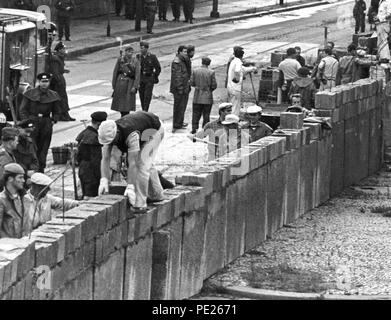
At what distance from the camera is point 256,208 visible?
2389 centimetres

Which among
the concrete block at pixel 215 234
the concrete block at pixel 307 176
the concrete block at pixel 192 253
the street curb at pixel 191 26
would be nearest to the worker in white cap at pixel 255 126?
the concrete block at pixel 307 176

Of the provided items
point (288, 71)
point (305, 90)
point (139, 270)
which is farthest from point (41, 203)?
point (288, 71)

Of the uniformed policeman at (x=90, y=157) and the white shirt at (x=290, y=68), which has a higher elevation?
the uniformed policeman at (x=90, y=157)

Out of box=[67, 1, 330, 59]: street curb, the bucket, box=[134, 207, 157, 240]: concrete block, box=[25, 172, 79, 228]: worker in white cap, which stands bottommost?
box=[67, 1, 330, 59]: street curb

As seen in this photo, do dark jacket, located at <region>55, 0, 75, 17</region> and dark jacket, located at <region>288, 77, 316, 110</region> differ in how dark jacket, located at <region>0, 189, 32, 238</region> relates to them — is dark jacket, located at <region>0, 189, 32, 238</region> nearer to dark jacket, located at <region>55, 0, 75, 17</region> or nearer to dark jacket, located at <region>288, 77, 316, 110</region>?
dark jacket, located at <region>288, 77, 316, 110</region>

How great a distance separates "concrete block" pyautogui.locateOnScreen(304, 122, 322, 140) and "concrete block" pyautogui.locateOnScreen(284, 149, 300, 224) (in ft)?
4.03

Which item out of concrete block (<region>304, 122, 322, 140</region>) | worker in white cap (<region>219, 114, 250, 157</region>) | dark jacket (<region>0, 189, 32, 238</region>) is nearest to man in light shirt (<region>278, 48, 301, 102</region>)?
concrete block (<region>304, 122, 322, 140</region>)

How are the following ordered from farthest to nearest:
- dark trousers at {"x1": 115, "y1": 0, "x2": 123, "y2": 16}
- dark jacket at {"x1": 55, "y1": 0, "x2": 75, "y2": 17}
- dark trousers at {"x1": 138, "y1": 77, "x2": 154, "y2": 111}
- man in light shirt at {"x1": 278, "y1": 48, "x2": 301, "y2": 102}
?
dark trousers at {"x1": 115, "y1": 0, "x2": 123, "y2": 16} < dark jacket at {"x1": 55, "y1": 0, "x2": 75, "y2": 17} < man in light shirt at {"x1": 278, "y1": 48, "x2": 301, "y2": 102} < dark trousers at {"x1": 138, "y1": 77, "x2": 154, "y2": 111}

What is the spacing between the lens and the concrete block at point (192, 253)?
20125mm

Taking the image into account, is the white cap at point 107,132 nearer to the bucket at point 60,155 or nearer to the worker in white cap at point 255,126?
the worker in white cap at point 255,126

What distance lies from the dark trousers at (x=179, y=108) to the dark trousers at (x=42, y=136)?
6.64 metres

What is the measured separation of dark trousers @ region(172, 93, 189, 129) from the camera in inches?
1270
